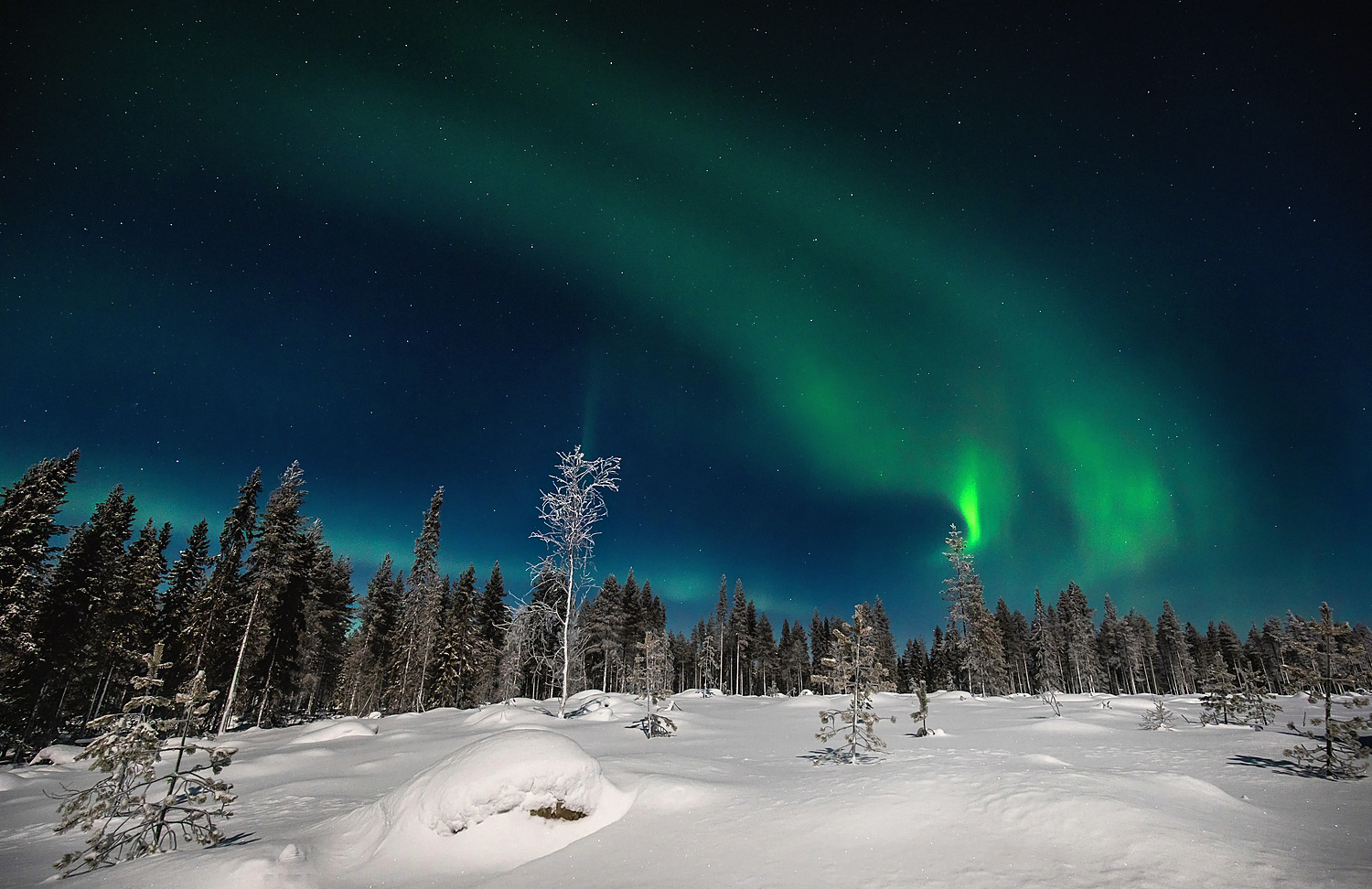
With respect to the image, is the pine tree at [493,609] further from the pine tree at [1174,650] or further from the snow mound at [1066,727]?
the pine tree at [1174,650]

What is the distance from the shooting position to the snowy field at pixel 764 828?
5.93 metres

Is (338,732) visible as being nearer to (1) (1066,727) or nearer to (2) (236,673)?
(2) (236,673)

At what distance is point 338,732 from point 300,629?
55.6ft

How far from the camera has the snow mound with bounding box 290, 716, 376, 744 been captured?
21609mm

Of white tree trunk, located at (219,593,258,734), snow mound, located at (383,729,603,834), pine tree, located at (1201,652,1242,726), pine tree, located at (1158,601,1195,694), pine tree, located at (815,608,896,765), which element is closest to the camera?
snow mound, located at (383,729,603,834)

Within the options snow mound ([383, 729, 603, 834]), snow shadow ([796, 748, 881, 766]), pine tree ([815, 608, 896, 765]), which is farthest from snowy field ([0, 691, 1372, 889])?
pine tree ([815, 608, 896, 765])

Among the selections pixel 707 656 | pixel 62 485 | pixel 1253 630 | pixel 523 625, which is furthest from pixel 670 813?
pixel 1253 630

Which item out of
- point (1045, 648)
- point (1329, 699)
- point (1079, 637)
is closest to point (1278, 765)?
point (1329, 699)

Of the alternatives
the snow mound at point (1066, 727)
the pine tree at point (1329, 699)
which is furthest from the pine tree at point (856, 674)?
the snow mound at point (1066, 727)

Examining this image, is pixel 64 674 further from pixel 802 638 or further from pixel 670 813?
pixel 802 638

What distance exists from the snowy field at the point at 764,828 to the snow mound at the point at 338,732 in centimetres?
884

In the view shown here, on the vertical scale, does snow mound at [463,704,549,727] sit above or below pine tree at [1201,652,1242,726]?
below

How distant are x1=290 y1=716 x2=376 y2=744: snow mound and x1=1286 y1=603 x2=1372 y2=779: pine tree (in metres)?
29.0

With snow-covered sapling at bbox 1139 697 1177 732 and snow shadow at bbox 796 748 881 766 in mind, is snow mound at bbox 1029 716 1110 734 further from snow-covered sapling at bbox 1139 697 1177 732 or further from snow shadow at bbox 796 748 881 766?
snow shadow at bbox 796 748 881 766
